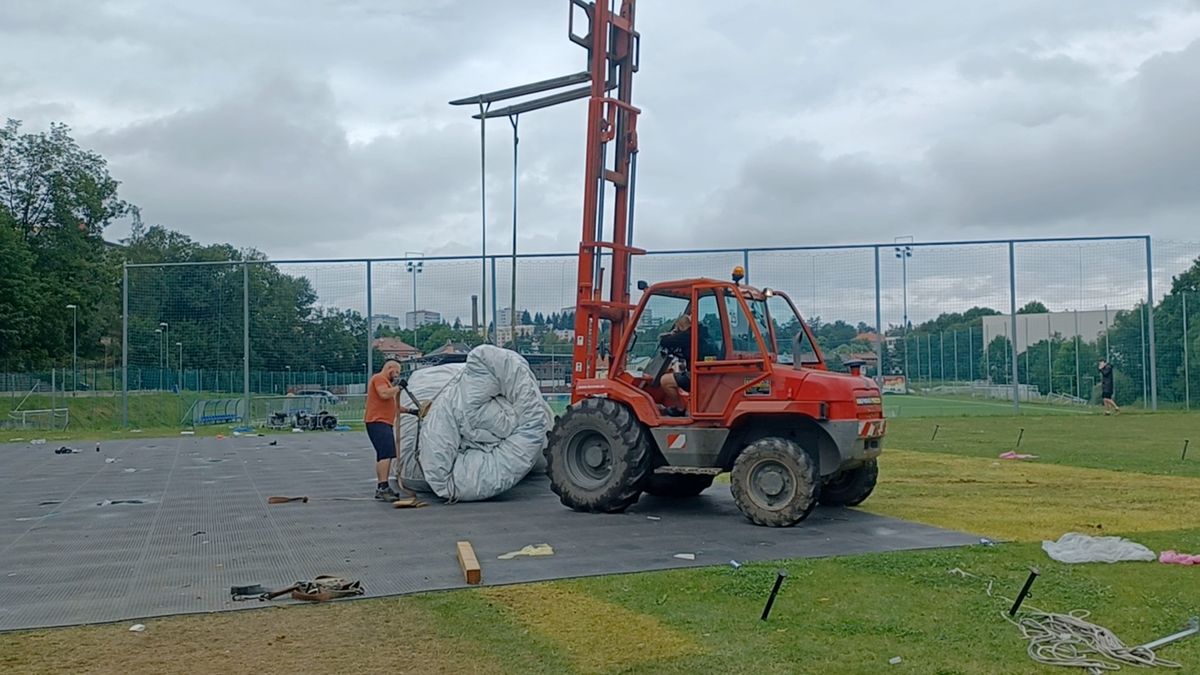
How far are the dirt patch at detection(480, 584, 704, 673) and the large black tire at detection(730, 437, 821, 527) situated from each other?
3.06 m

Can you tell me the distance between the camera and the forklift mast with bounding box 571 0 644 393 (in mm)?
11672

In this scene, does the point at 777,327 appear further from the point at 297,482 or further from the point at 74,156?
the point at 74,156

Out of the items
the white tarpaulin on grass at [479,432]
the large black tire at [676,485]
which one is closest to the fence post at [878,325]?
the white tarpaulin on grass at [479,432]

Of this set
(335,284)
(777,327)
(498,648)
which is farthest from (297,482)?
(335,284)

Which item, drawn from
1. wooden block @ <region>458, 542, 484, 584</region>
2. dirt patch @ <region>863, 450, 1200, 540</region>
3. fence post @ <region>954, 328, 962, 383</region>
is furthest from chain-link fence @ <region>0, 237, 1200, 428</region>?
wooden block @ <region>458, 542, 484, 584</region>

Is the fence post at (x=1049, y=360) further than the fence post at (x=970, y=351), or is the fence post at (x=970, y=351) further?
the fence post at (x=1049, y=360)

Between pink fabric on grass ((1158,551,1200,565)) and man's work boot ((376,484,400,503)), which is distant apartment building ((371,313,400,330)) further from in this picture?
pink fabric on grass ((1158,551,1200,565))

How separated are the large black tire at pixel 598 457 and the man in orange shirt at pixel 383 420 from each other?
84.5 inches

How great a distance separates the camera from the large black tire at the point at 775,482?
357 inches

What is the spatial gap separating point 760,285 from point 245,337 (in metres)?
13.9

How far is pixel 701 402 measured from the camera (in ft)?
33.0

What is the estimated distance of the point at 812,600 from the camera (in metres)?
6.25

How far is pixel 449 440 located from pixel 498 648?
20.9 feet

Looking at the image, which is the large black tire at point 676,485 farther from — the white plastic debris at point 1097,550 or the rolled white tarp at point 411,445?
the white plastic debris at point 1097,550
